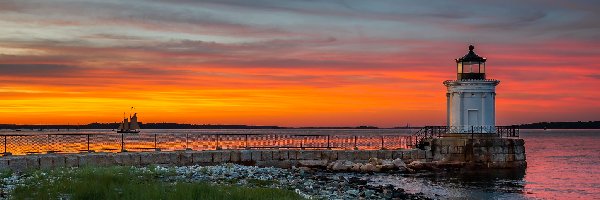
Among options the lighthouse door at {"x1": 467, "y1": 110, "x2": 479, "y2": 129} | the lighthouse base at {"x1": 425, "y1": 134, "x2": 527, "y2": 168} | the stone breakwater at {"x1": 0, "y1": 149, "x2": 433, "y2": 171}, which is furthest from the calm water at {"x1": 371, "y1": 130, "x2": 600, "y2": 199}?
the stone breakwater at {"x1": 0, "y1": 149, "x2": 433, "y2": 171}

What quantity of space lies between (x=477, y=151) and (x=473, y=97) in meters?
3.42

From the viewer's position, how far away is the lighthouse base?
42.0m

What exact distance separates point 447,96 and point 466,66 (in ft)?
7.61

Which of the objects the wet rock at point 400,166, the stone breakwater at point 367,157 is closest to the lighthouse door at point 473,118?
the stone breakwater at point 367,157

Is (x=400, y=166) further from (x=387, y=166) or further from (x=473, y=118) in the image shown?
(x=473, y=118)

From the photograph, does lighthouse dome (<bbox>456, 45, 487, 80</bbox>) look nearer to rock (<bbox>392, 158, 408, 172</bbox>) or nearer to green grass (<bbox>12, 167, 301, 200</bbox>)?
rock (<bbox>392, 158, 408, 172</bbox>)

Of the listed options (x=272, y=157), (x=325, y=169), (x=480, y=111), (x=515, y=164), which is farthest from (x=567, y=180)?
(x=272, y=157)

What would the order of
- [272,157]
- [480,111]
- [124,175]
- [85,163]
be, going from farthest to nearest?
[480,111] → [272,157] → [85,163] → [124,175]

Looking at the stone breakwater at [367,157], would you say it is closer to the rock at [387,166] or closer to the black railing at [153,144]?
the rock at [387,166]

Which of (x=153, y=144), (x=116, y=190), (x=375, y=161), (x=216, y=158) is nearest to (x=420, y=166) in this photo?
(x=375, y=161)

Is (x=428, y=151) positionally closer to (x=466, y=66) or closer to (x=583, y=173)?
(x=466, y=66)

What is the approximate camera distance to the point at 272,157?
1563 inches

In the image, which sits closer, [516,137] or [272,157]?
[272,157]

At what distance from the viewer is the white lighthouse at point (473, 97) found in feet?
139
